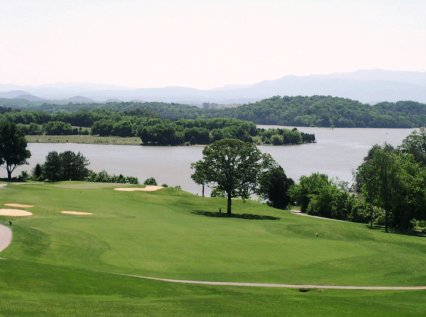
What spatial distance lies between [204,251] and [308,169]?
9845 cm

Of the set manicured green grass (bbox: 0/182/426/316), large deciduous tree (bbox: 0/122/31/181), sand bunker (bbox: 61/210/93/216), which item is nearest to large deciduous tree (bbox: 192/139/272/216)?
manicured green grass (bbox: 0/182/426/316)

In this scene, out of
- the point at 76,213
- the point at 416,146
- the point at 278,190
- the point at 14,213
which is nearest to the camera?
the point at 14,213

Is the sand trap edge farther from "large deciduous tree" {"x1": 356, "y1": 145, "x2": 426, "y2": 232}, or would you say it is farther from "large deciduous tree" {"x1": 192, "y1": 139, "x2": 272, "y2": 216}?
"large deciduous tree" {"x1": 356, "y1": 145, "x2": 426, "y2": 232}

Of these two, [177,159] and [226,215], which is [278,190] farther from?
[177,159]

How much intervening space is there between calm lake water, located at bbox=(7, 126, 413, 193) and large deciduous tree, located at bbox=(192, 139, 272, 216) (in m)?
39.3

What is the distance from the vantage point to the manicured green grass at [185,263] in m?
25.7

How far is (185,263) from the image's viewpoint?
3694cm

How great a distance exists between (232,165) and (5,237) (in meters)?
33.0

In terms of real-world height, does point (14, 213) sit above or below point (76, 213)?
above

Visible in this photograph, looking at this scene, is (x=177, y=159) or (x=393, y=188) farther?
(x=177, y=159)

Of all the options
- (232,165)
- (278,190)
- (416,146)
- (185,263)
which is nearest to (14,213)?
(185,263)

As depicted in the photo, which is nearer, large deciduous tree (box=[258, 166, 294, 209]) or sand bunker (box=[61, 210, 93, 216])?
sand bunker (box=[61, 210, 93, 216])

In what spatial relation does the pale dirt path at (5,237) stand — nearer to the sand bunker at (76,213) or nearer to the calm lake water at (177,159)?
the sand bunker at (76,213)

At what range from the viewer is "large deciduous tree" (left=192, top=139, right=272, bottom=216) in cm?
6731
